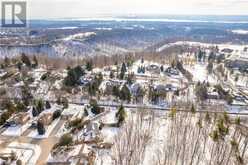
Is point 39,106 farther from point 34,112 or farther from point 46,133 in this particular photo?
point 46,133

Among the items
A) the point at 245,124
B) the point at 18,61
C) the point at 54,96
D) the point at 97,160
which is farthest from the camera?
the point at 18,61

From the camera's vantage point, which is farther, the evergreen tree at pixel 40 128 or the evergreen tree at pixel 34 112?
the evergreen tree at pixel 34 112

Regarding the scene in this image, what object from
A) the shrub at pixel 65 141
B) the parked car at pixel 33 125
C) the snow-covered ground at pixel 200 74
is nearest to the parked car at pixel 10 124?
the parked car at pixel 33 125

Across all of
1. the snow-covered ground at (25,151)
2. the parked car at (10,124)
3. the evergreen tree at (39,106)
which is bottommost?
the snow-covered ground at (25,151)

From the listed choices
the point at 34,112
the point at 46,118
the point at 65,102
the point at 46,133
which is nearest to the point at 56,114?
the point at 46,118

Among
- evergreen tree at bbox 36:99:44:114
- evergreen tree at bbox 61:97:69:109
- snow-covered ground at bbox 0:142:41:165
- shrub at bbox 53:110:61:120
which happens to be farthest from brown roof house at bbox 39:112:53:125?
snow-covered ground at bbox 0:142:41:165

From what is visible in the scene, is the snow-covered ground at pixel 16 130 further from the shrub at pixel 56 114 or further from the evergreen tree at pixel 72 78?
the evergreen tree at pixel 72 78

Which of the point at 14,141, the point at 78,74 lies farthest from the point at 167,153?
the point at 78,74

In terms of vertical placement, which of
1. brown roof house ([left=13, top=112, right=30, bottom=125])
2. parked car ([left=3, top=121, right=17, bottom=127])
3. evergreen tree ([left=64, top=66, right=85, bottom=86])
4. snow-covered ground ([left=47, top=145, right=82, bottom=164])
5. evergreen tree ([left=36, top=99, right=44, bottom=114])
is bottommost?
snow-covered ground ([left=47, top=145, right=82, bottom=164])

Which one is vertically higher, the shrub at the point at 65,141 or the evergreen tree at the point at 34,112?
the evergreen tree at the point at 34,112

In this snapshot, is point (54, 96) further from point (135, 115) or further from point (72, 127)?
point (135, 115)

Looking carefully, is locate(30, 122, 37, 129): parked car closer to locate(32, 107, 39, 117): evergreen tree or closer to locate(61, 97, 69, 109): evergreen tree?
locate(32, 107, 39, 117): evergreen tree
